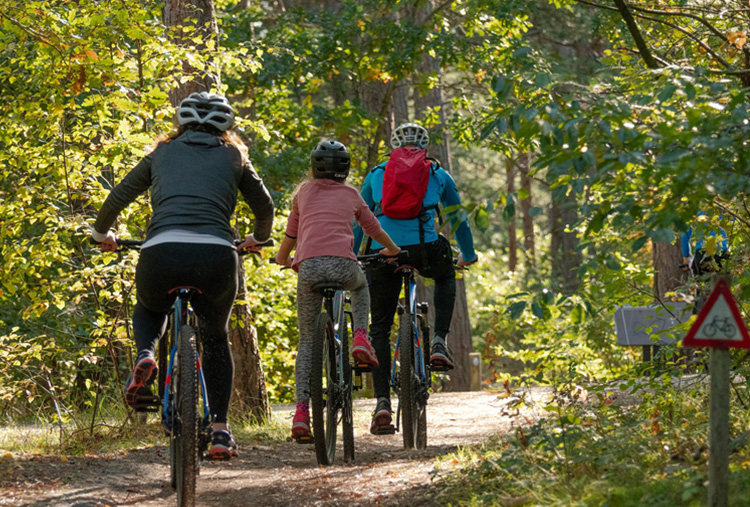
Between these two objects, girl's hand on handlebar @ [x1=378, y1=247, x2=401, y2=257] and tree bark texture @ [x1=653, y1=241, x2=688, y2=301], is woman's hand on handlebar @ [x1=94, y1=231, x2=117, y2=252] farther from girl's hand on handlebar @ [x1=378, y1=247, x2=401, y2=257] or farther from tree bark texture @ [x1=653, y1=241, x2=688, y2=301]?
tree bark texture @ [x1=653, y1=241, x2=688, y2=301]

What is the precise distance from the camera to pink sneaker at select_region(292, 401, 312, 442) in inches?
223

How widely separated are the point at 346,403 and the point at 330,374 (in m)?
0.26

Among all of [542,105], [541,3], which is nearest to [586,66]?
[541,3]

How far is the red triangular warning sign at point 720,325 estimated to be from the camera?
336 centimetres

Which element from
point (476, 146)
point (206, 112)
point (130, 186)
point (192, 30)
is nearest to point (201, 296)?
point (130, 186)

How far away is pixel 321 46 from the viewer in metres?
15.3

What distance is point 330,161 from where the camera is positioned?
603 cm

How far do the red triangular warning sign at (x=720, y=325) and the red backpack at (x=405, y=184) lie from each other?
3477 mm

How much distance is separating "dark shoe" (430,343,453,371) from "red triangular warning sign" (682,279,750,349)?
→ 3.66 meters

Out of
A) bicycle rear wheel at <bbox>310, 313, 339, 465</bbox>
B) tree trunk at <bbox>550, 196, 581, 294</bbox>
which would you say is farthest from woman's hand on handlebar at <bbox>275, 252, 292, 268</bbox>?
tree trunk at <bbox>550, 196, 581, 294</bbox>

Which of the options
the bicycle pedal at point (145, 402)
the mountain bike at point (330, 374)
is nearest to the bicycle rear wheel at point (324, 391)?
the mountain bike at point (330, 374)

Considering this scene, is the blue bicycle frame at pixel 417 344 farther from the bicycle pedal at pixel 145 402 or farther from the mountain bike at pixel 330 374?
the bicycle pedal at pixel 145 402

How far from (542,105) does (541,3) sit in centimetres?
1860

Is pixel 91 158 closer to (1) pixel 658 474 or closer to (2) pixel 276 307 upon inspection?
(1) pixel 658 474
